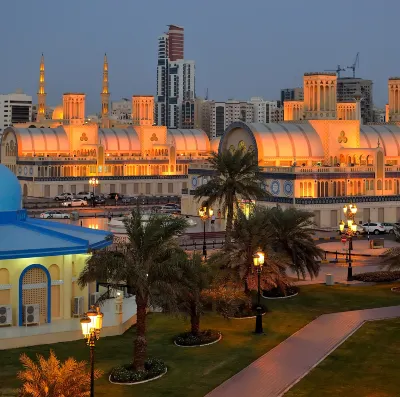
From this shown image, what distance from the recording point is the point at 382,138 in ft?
273

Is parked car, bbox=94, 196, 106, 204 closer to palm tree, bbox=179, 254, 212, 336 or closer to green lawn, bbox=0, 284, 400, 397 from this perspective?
green lawn, bbox=0, 284, 400, 397

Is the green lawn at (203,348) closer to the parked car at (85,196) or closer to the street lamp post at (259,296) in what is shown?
the street lamp post at (259,296)

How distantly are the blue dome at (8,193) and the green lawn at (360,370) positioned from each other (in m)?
14.8

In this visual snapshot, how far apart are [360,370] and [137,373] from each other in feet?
22.9

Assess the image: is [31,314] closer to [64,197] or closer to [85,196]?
[85,196]

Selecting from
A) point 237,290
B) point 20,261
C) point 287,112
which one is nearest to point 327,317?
point 237,290

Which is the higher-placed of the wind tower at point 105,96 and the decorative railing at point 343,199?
the wind tower at point 105,96

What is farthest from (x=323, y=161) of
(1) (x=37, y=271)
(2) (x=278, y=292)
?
(1) (x=37, y=271)

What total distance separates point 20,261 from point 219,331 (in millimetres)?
7847

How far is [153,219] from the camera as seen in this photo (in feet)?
96.5

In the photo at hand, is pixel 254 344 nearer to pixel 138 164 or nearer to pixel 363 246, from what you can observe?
pixel 363 246

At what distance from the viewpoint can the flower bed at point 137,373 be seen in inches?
1077

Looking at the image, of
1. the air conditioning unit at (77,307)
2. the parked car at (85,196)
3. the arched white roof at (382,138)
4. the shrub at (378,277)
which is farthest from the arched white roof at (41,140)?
the air conditioning unit at (77,307)

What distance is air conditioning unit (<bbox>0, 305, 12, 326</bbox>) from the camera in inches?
1314
